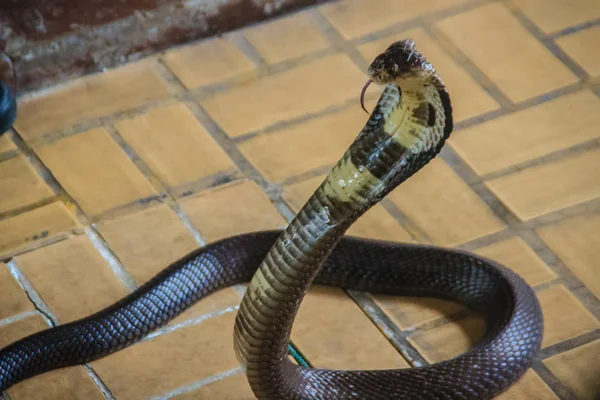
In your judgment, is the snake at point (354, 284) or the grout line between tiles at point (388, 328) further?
the grout line between tiles at point (388, 328)

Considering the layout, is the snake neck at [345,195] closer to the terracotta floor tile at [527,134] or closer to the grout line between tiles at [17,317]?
the grout line between tiles at [17,317]

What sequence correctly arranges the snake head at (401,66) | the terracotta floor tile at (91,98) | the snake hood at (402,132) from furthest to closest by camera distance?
the terracotta floor tile at (91,98) < the snake hood at (402,132) < the snake head at (401,66)

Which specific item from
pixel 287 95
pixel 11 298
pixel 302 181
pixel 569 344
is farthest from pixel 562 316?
pixel 11 298

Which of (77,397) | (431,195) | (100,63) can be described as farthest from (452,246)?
(100,63)

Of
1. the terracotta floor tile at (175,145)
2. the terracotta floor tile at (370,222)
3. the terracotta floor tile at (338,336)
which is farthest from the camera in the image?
the terracotta floor tile at (175,145)

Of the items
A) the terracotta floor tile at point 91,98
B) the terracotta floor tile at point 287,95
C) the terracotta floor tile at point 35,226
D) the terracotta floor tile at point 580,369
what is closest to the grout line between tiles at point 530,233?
the terracotta floor tile at point 580,369

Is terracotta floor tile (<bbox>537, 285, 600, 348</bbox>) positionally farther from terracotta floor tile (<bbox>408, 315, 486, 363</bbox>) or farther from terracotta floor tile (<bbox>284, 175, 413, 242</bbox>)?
terracotta floor tile (<bbox>284, 175, 413, 242</bbox>)
